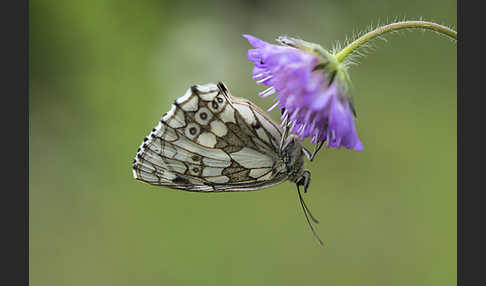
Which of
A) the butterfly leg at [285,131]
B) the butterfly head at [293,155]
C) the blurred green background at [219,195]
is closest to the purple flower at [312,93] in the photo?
the butterfly leg at [285,131]

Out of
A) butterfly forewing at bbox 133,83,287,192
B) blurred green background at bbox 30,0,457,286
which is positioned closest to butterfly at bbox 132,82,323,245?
butterfly forewing at bbox 133,83,287,192

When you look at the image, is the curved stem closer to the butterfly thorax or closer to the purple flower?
the purple flower

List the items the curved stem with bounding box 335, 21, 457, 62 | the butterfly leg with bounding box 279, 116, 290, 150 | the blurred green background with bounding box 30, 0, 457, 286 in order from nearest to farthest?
the curved stem with bounding box 335, 21, 457, 62 → the butterfly leg with bounding box 279, 116, 290, 150 → the blurred green background with bounding box 30, 0, 457, 286

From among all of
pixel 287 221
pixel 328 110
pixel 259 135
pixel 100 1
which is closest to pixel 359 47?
pixel 328 110

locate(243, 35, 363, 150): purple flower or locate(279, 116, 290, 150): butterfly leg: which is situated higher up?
locate(243, 35, 363, 150): purple flower

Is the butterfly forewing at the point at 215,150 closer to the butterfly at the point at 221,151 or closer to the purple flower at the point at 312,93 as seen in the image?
the butterfly at the point at 221,151

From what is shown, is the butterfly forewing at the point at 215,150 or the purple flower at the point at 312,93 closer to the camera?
the purple flower at the point at 312,93
